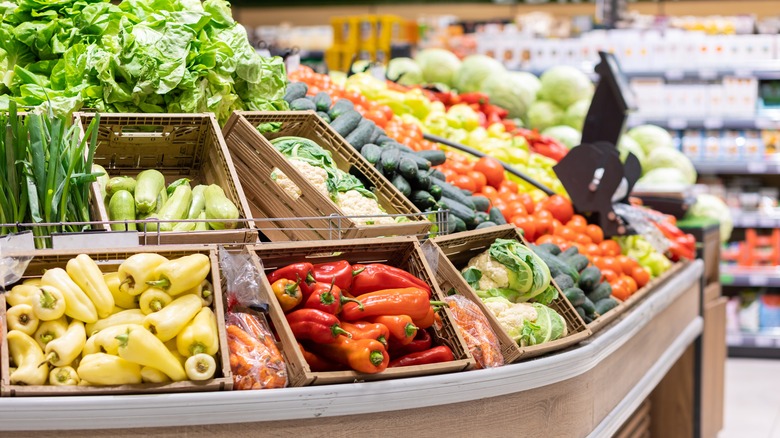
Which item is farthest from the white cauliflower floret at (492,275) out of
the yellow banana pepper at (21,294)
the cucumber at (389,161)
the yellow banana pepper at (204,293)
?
the yellow banana pepper at (21,294)

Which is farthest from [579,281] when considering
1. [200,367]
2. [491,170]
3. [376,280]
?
[200,367]

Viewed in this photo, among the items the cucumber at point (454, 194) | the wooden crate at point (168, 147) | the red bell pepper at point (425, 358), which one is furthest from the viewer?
A: the cucumber at point (454, 194)

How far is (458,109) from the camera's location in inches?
210

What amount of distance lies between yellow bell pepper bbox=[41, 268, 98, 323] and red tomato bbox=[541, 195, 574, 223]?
252 cm

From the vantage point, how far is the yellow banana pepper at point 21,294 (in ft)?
6.40

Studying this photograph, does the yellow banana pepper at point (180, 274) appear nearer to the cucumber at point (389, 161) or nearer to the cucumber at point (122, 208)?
the cucumber at point (122, 208)

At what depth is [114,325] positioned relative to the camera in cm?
197

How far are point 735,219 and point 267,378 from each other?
6705mm

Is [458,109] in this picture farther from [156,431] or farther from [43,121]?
[156,431]

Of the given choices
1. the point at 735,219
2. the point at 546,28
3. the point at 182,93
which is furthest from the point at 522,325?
the point at 546,28

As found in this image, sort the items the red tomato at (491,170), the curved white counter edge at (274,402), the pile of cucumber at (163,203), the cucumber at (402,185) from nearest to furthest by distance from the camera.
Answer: the curved white counter edge at (274,402)
the pile of cucumber at (163,203)
the cucumber at (402,185)
the red tomato at (491,170)

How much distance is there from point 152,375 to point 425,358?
65 cm

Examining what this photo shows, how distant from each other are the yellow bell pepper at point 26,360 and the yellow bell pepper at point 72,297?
0.32 feet

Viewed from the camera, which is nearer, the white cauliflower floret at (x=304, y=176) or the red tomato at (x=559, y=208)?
the white cauliflower floret at (x=304, y=176)
